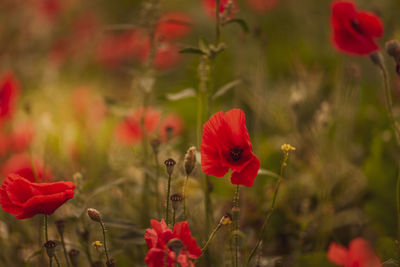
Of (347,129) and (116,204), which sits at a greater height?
(347,129)

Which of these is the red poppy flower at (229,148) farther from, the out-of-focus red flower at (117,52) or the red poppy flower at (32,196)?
the out-of-focus red flower at (117,52)

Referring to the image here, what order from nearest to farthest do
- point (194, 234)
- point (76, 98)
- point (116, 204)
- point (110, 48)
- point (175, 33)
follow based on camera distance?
1. point (194, 234)
2. point (116, 204)
3. point (76, 98)
4. point (175, 33)
5. point (110, 48)

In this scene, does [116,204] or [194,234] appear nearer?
[194,234]

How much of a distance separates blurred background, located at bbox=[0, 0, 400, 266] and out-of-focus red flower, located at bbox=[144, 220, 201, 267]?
114mm

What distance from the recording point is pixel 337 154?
816 mm

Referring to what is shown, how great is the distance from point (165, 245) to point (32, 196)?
6.0 inches

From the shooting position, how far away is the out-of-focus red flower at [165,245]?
41cm

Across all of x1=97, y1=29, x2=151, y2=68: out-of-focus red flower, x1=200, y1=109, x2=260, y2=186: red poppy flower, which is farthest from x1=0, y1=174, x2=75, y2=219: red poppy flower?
x1=97, y1=29, x2=151, y2=68: out-of-focus red flower

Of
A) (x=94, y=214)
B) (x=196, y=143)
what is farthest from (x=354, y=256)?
(x=196, y=143)

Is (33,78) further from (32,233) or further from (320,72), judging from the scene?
(320,72)

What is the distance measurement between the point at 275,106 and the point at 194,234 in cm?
49

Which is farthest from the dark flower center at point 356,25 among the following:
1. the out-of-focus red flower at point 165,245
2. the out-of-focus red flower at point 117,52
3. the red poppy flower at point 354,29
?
the out-of-focus red flower at point 117,52

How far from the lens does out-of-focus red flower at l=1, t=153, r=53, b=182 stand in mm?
661

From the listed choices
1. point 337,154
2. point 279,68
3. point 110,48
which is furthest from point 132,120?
point 110,48
